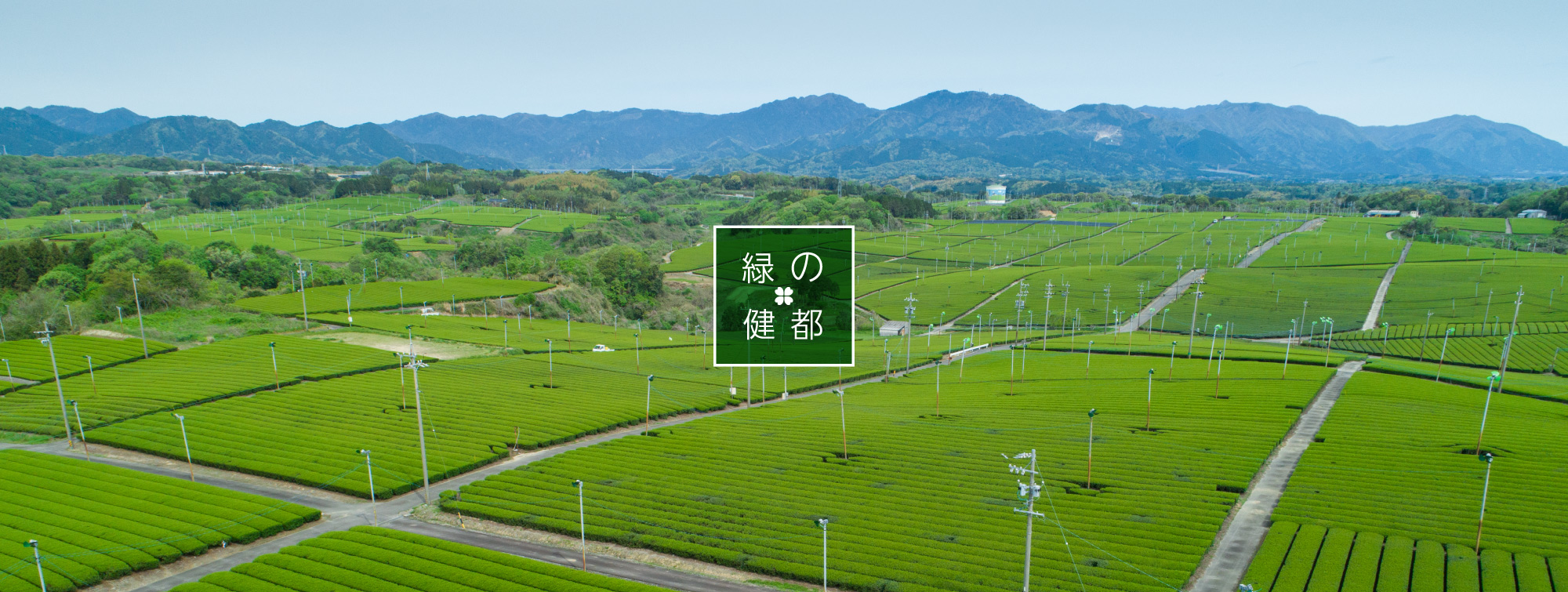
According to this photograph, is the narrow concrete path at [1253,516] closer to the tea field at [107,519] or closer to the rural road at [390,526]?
the rural road at [390,526]

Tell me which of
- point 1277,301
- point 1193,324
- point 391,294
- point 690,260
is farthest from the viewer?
point 690,260

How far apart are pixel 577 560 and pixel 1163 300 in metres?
111

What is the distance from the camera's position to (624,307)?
12500 centimetres

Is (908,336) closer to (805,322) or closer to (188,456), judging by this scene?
(805,322)

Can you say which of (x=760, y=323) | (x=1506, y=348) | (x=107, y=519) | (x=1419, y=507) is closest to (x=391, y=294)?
(x=107, y=519)

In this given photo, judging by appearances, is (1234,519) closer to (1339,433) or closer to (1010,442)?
(1010,442)

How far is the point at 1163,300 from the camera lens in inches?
4695

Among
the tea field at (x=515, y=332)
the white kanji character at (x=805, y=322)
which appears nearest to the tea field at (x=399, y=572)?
the white kanji character at (x=805, y=322)

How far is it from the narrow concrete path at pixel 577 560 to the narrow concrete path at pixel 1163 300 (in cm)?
8547

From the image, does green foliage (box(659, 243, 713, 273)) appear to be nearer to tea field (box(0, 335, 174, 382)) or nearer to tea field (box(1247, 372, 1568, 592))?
tea field (box(0, 335, 174, 382))

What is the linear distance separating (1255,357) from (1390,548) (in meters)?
52.4

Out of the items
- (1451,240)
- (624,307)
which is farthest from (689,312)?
(1451,240)

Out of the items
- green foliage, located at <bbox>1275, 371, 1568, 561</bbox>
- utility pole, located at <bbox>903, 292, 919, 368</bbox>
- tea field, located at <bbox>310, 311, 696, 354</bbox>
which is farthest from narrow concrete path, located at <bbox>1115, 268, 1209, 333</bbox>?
tea field, located at <bbox>310, 311, 696, 354</bbox>

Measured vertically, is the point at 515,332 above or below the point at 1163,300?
above
